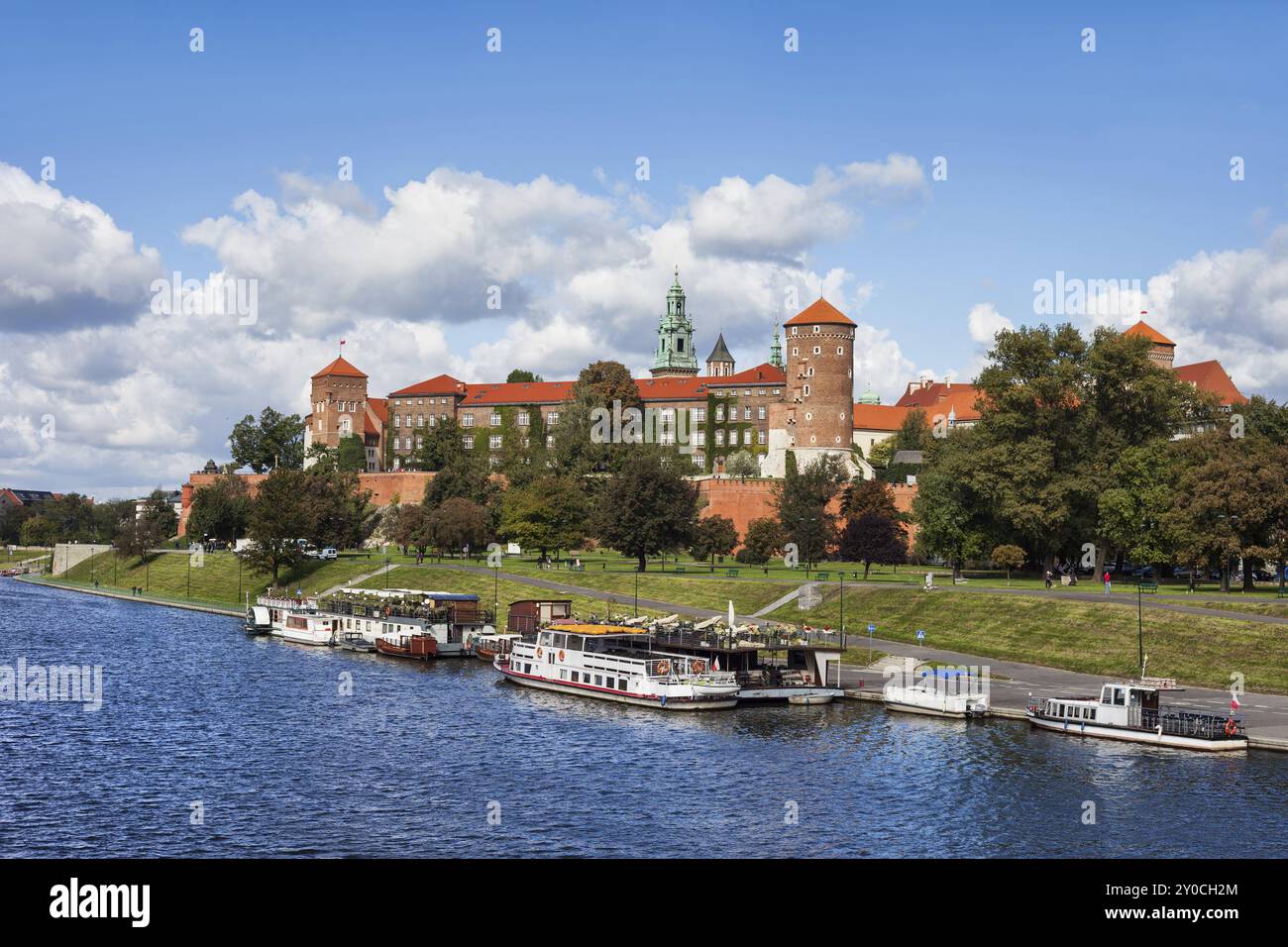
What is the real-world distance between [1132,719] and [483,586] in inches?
2624

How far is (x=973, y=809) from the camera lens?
146 feet

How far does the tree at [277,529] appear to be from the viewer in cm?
13400

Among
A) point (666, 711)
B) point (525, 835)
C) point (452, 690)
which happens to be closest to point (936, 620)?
point (666, 711)

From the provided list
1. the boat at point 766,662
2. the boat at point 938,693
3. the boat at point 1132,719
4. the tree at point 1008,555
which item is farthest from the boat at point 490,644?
the tree at point 1008,555

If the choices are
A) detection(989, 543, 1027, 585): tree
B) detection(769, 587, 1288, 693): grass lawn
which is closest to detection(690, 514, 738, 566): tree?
detection(989, 543, 1027, 585): tree

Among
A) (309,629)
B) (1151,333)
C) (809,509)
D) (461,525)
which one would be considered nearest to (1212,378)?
(1151,333)

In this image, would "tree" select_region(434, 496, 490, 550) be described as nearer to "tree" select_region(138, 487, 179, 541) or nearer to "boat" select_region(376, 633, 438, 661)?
"boat" select_region(376, 633, 438, 661)

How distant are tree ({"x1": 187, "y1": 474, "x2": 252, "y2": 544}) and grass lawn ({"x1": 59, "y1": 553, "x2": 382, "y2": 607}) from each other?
4.50 metres

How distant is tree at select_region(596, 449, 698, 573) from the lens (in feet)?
380

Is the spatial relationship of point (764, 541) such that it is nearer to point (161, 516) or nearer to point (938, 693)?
point (938, 693)

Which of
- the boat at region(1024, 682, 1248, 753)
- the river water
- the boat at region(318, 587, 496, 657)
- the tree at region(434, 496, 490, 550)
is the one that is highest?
the tree at region(434, 496, 490, 550)

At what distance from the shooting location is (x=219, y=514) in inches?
6649

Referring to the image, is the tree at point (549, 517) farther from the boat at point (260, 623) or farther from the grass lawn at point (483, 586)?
the boat at point (260, 623)

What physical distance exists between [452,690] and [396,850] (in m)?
35.9
